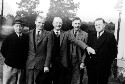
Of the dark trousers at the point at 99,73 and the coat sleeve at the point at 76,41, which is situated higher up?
the coat sleeve at the point at 76,41

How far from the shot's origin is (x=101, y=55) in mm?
5766

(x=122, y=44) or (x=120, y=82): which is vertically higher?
(x=122, y=44)

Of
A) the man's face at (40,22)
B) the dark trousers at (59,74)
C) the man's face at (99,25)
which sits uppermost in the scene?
the man's face at (40,22)

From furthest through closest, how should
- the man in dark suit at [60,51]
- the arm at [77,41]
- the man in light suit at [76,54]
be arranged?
the man in light suit at [76,54]
the arm at [77,41]
the man in dark suit at [60,51]

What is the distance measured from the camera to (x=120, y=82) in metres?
8.27

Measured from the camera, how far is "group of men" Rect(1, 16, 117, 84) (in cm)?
555

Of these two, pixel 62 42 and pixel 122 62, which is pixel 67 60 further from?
pixel 122 62

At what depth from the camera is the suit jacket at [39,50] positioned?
5.60 meters

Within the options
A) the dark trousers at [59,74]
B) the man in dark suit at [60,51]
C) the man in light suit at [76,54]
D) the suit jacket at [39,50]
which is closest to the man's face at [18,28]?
the suit jacket at [39,50]

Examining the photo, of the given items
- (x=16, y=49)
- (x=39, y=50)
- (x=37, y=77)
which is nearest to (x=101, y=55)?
(x=39, y=50)

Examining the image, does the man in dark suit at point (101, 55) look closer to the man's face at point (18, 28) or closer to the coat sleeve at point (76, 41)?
the coat sleeve at point (76, 41)

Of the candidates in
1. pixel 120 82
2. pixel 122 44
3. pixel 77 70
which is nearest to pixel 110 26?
pixel 122 44

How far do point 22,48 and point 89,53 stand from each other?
4.95 ft

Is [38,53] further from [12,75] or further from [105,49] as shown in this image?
[105,49]
